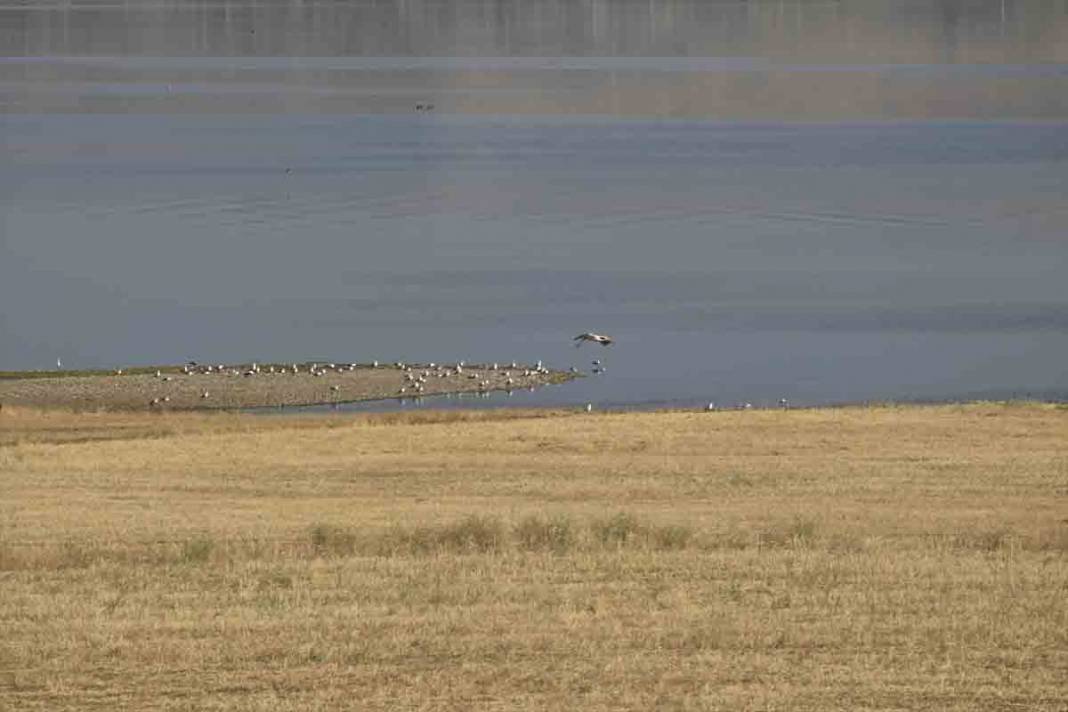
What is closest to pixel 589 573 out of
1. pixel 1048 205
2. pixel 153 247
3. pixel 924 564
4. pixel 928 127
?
pixel 924 564

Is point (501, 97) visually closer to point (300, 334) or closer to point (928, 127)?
point (928, 127)

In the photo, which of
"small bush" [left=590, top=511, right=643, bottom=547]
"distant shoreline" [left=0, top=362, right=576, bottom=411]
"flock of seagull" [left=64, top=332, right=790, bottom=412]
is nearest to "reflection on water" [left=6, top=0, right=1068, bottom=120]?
"flock of seagull" [left=64, top=332, right=790, bottom=412]

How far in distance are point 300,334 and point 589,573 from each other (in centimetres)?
3238

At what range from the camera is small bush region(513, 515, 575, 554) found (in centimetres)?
1770

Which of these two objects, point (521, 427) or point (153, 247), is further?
point (153, 247)

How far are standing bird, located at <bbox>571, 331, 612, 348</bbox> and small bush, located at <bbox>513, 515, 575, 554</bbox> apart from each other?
25.6 meters

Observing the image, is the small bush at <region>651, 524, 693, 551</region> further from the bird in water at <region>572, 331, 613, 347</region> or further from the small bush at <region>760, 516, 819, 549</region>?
the bird in water at <region>572, 331, 613, 347</region>

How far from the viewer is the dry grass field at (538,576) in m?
12.5

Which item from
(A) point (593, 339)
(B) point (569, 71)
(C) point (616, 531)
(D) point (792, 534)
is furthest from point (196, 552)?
(B) point (569, 71)

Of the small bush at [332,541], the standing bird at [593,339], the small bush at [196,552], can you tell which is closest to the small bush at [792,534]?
the small bush at [332,541]

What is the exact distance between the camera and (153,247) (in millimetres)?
61250

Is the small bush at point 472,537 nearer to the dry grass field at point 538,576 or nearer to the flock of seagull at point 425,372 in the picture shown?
the dry grass field at point 538,576

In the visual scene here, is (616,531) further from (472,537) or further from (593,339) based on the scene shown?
(593,339)

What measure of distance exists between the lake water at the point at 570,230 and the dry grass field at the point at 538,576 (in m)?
15.9
